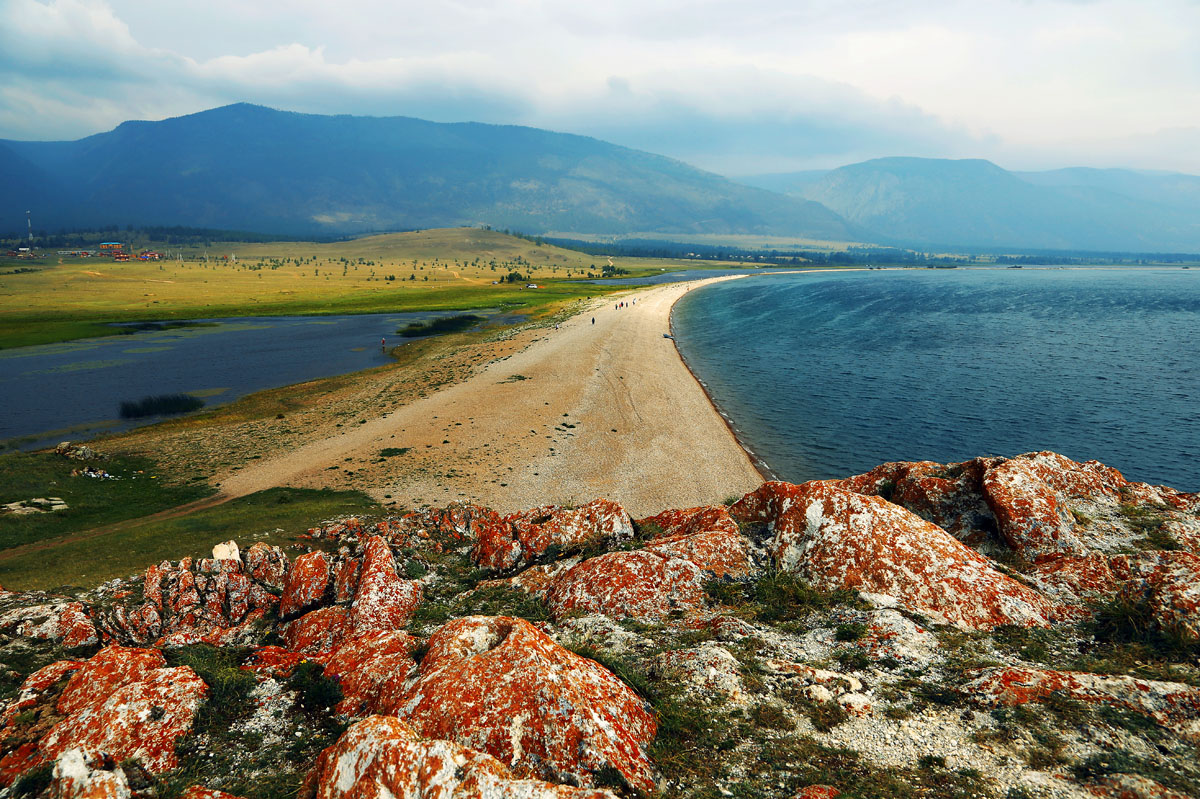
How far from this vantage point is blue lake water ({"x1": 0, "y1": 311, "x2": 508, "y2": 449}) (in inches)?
2231

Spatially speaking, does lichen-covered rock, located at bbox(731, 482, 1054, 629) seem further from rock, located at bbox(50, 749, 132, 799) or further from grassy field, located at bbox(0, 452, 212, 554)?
grassy field, located at bbox(0, 452, 212, 554)

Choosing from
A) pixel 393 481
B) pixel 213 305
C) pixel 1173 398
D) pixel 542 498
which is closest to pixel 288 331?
pixel 213 305

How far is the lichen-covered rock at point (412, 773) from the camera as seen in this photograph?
6.81 meters

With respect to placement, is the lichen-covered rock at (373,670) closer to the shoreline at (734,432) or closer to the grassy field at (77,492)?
the grassy field at (77,492)

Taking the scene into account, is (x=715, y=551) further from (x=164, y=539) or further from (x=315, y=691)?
(x=164, y=539)

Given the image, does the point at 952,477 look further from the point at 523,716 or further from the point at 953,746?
the point at 523,716

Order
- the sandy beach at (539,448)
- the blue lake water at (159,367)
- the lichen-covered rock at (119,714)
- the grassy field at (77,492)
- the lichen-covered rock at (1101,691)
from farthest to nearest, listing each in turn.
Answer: the blue lake water at (159,367), the sandy beach at (539,448), the grassy field at (77,492), the lichen-covered rock at (119,714), the lichen-covered rock at (1101,691)

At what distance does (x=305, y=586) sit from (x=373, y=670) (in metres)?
7.59

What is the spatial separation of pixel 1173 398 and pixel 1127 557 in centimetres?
6892

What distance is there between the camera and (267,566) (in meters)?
18.5

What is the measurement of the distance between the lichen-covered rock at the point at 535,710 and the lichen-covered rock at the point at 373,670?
2.45 ft

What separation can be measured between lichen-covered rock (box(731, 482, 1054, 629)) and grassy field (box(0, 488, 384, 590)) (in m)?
22.0

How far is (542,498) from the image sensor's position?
34844 millimetres

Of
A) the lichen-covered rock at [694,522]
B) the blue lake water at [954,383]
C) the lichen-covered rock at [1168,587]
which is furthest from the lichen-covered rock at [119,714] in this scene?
the blue lake water at [954,383]
